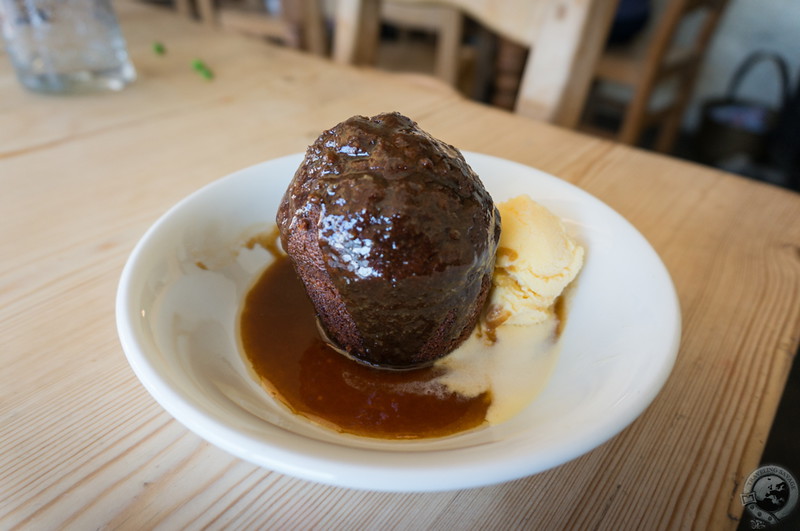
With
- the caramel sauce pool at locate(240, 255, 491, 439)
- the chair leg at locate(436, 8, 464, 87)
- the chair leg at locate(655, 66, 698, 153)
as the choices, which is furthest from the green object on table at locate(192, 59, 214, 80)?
the chair leg at locate(655, 66, 698, 153)

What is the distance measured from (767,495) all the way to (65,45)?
255cm

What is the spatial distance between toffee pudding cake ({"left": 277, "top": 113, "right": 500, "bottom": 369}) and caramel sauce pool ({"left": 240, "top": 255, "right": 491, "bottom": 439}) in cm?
6

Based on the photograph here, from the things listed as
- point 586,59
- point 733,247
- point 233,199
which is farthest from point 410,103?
A: point 733,247

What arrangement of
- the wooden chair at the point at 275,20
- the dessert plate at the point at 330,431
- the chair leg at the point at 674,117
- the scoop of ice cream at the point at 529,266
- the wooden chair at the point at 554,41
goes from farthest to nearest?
the chair leg at the point at 674,117 → the wooden chair at the point at 275,20 → the wooden chair at the point at 554,41 → the scoop of ice cream at the point at 529,266 → the dessert plate at the point at 330,431

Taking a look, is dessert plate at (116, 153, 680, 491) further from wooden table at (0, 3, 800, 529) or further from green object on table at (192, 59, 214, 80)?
green object on table at (192, 59, 214, 80)

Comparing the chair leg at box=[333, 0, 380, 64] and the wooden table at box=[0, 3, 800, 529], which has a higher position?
the chair leg at box=[333, 0, 380, 64]

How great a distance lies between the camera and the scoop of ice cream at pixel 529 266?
3.51 ft

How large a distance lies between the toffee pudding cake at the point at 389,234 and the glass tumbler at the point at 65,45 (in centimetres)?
161

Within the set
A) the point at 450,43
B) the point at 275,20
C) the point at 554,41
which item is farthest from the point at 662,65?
the point at 275,20

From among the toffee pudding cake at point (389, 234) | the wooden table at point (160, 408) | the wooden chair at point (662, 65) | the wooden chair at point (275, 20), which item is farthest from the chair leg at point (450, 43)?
the toffee pudding cake at point (389, 234)

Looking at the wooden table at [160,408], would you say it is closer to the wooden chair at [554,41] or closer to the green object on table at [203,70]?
the green object on table at [203,70]

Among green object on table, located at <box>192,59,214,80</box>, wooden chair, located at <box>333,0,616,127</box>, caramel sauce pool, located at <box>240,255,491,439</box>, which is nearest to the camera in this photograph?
caramel sauce pool, located at <box>240,255,491,439</box>

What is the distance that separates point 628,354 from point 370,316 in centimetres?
42

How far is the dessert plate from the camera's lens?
629mm
